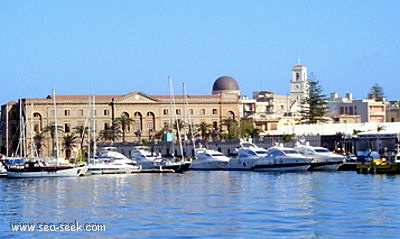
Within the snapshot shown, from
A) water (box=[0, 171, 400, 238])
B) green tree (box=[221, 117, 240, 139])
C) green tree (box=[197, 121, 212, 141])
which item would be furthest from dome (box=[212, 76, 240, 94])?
water (box=[0, 171, 400, 238])

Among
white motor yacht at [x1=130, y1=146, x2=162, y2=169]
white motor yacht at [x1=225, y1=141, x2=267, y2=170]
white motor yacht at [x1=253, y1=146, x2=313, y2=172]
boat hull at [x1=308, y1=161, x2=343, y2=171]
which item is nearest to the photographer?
white motor yacht at [x1=253, y1=146, x2=313, y2=172]

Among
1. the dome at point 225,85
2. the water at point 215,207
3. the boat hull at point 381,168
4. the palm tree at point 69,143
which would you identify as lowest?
the water at point 215,207

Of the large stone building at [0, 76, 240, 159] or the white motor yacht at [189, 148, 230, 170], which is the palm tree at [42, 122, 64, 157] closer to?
the large stone building at [0, 76, 240, 159]

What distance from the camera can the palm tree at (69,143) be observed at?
4668 inches

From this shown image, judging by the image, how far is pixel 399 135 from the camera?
92.6 metres

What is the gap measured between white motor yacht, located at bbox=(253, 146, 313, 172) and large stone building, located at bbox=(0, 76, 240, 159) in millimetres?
45355

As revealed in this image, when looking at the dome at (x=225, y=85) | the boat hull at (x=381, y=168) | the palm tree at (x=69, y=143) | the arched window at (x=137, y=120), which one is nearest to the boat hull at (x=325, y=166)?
the boat hull at (x=381, y=168)

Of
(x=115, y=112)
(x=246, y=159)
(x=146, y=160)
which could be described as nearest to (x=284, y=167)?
(x=246, y=159)

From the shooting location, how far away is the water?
3369 cm

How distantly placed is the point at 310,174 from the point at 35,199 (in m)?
25.4

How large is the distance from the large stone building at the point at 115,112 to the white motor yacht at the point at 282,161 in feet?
149

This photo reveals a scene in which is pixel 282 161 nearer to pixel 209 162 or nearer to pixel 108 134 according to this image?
pixel 209 162

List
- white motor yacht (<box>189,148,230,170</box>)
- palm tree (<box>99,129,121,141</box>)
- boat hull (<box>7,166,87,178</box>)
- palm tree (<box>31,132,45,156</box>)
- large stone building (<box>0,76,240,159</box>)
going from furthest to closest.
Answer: large stone building (<box>0,76,240,159</box>)
palm tree (<box>99,129,121,141</box>)
palm tree (<box>31,132,45,156</box>)
white motor yacht (<box>189,148,230,170</box>)
boat hull (<box>7,166,87,178</box>)

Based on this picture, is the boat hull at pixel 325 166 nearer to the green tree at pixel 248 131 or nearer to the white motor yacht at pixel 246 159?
the white motor yacht at pixel 246 159
